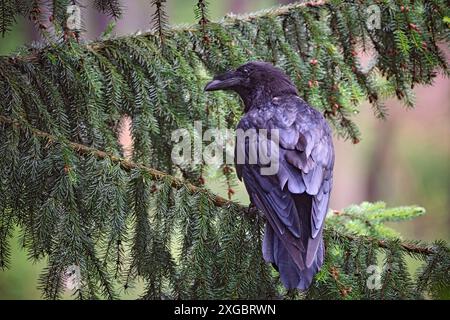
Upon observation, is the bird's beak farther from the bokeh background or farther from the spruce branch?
the bokeh background

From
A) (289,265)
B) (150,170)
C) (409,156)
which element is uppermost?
(409,156)

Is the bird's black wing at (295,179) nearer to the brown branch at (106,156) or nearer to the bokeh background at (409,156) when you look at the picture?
the brown branch at (106,156)

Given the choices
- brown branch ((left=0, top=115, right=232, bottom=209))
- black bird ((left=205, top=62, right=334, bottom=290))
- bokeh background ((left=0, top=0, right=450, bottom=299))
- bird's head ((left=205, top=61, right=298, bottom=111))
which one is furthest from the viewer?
bokeh background ((left=0, top=0, right=450, bottom=299))

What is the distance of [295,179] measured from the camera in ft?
9.98

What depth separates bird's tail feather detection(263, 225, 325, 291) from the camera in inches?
106

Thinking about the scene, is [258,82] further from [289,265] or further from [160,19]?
[289,265]

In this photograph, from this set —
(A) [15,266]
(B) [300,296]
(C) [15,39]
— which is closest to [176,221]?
(B) [300,296]

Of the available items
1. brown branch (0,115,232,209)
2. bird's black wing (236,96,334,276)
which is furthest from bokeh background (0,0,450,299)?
brown branch (0,115,232,209)

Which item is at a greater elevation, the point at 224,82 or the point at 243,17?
the point at 243,17

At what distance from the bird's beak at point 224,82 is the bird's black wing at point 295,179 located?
20cm

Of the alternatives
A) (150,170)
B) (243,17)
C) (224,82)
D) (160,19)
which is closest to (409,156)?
(243,17)

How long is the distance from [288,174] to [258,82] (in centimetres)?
85

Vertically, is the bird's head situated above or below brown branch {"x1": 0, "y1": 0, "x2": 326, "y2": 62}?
below

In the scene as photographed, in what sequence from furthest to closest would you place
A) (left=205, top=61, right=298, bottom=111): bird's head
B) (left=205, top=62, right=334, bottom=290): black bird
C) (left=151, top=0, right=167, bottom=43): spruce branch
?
(left=205, top=61, right=298, bottom=111): bird's head
(left=151, top=0, right=167, bottom=43): spruce branch
(left=205, top=62, right=334, bottom=290): black bird
